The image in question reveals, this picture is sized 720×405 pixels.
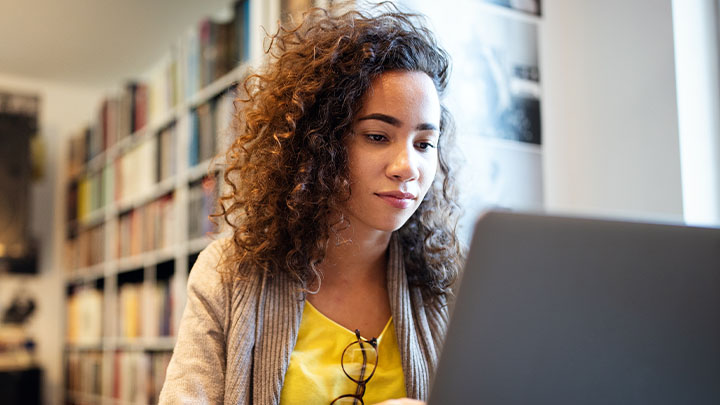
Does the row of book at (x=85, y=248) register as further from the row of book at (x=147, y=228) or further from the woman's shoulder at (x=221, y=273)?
the woman's shoulder at (x=221, y=273)

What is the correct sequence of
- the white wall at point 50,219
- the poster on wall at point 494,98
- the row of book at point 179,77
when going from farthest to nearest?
the white wall at point 50,219 < the row of book at point 179,77 < the poster on wall at point 494,98

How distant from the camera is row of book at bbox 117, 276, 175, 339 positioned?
2.68 metres

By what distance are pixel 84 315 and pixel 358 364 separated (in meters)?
3.17

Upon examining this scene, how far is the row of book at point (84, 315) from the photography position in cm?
357

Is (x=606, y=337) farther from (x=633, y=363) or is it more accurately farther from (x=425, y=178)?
(x=425, y=178)

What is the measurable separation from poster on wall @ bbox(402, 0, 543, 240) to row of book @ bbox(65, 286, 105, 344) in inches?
100

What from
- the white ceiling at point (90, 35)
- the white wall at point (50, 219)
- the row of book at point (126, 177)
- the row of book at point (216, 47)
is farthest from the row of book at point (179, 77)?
the white wall at point (50, 219)

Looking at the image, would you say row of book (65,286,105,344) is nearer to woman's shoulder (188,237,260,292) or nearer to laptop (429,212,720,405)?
woman's shoulder (188,237,260,292)

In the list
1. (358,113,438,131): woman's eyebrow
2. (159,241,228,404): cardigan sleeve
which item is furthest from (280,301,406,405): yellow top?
(358,113,438,131): woman's eyebrow

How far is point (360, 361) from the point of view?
1.02 meters

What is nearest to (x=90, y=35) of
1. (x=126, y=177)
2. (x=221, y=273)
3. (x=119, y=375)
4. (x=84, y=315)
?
(x=126, y=177)

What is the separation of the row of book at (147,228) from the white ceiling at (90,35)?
3.35 feet

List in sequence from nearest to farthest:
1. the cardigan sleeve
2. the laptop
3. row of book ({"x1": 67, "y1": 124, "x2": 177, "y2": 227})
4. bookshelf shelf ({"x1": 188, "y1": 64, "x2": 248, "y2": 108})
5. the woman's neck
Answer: the laptop < the cardigan sleeve < the woman's neck < bookshelf shelf ({"x1": 188, "y1": 64, "x2": 248, "y2": 108}) < row of book ({"x1": 67, "y1": 124, "x2": 177, "y2": 227})

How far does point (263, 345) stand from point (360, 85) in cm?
42
